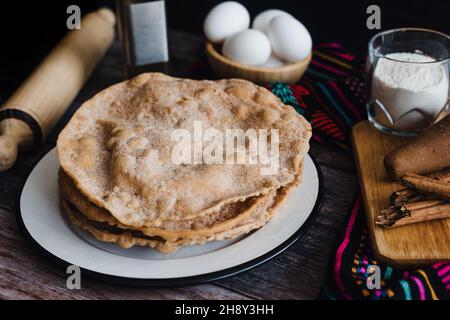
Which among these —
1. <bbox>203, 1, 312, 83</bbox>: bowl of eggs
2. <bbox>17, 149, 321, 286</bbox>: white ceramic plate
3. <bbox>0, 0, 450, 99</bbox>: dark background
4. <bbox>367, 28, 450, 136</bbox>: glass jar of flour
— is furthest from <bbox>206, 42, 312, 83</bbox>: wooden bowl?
<bbox>17, 149, 321, 286</bbox>: white ceramic plate

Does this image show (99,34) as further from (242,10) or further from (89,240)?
(89,240)

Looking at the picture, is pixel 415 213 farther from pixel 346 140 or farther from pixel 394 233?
pixel 346 140

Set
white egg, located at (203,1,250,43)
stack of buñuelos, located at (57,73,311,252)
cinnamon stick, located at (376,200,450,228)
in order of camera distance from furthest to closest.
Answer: white egg, located at (203,1,250,43) → cinnamon stick, located at (376,200,450,228) → stack of buñuelos, located at (57,73,311,252)

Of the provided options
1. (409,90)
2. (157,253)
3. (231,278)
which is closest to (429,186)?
(409,90)

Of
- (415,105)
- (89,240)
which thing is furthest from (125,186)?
(415,105)

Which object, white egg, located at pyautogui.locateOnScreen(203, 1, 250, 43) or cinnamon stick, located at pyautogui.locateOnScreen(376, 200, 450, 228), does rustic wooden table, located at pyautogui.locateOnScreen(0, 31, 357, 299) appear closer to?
cinnamon stick, located at pyautogui.locateOnScreen(376, 200, 450, 228)
